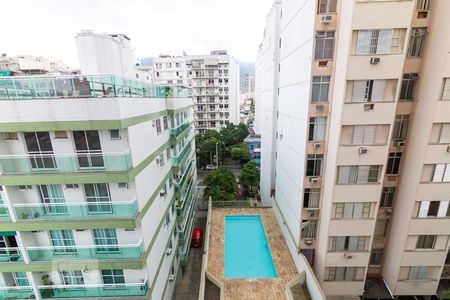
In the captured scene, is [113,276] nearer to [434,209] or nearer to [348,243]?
[348,243]

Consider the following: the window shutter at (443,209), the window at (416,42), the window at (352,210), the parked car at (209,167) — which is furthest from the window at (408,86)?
the parked car at (209,167)

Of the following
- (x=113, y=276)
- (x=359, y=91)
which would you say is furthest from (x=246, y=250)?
(x=359, y=91)

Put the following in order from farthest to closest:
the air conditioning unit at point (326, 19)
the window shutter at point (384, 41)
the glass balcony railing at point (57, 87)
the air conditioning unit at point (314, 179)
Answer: the air conditioning unit at point (314, 179) → the air conditioning unit at point (326, 19) → the window shutter at point (384, 41) → the glass balcony railing at point (57, 87)

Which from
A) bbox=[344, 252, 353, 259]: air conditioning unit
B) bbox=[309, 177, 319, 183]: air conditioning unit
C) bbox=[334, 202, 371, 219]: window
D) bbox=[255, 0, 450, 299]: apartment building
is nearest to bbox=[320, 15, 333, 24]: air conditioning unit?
bbox=[255, 0, 450, 299]: apartment building

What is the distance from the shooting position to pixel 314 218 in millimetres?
16109

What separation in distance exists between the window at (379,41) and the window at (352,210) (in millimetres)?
9231

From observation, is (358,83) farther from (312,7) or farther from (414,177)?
(414,177)

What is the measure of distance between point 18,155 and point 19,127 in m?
1.43

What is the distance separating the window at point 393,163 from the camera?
14570 mm

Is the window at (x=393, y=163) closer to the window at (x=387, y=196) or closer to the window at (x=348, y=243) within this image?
the window at (x=387, y=196)

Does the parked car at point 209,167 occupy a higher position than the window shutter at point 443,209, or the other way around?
the window shutter at point 443,209

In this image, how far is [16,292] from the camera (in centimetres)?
1223

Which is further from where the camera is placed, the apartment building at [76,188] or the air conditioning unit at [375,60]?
the air conditioning unit at [375,60]

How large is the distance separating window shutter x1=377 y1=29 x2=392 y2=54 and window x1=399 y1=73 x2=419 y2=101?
107 inches
